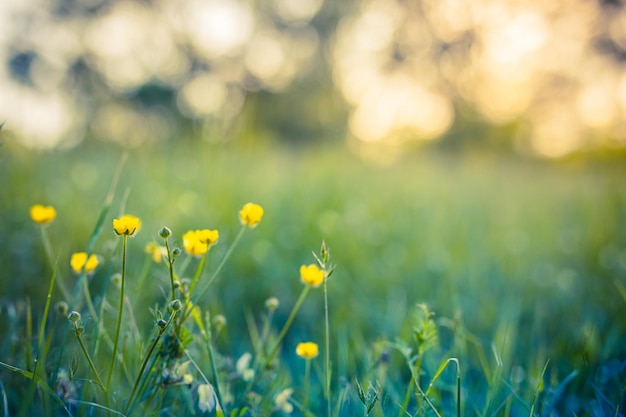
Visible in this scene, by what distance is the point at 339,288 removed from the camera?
5.70 feet

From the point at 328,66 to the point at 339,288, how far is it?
14686mm

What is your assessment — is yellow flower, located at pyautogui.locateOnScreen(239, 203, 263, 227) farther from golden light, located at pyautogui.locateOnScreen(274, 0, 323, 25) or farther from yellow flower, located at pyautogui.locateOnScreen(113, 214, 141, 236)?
golden light, located at pyautogui.locateOnScreen(274, 0, 323, 25)

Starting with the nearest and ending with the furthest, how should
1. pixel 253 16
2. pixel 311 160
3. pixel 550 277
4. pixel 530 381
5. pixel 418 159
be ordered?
pixel 530 381 < pixel 550 277 < pixel 311 160 < pixel 418 159 < pixel 253 16

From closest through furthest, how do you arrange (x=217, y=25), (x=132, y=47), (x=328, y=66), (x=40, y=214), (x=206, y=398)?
1. (x=206, y=398)
2. (x=40, y=214)
3. (x=217, y=25)
4. (x=132, y=47)
5. (x=328, y=66)

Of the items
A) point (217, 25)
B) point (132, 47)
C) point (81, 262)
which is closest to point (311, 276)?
point (81, 262)

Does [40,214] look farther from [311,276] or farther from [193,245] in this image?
[311,276]

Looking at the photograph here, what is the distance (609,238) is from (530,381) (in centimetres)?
185

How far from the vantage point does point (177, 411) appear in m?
0.95

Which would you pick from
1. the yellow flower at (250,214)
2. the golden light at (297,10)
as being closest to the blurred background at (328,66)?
the golden light at (297,10)

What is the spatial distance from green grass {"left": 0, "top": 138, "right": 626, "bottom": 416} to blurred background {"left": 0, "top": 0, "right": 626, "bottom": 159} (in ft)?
15.5

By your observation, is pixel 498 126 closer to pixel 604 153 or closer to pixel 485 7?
pixel 485 7

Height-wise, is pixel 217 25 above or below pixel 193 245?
above

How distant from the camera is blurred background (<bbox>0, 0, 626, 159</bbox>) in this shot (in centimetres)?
926

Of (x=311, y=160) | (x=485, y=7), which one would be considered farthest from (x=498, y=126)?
(x=311, y=160)
